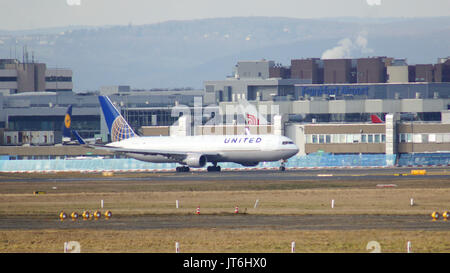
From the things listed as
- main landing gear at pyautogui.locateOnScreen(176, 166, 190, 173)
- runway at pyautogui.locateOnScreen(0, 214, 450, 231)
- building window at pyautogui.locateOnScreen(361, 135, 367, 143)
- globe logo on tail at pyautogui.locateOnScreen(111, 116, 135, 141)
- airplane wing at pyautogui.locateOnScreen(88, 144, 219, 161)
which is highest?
globe logo on tail at pyautogui.locateOnScreen(111, 116, 135, 141)

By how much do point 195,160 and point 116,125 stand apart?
60.1 feet

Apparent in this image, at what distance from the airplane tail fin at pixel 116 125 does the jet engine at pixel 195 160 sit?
1417 centimetres

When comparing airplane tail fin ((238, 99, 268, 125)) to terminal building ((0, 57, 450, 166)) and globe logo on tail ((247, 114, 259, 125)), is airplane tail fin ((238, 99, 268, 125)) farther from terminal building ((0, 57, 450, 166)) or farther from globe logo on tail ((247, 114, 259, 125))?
terminal building ((0, 57, 450, 166))

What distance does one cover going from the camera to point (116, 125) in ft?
393

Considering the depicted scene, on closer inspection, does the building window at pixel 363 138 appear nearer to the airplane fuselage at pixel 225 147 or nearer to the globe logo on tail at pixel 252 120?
the globe logo on tail at pixel 252 120

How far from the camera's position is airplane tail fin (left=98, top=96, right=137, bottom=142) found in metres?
119

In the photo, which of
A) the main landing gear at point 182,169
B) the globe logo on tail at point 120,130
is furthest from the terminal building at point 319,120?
the main landing gear at point 182,169

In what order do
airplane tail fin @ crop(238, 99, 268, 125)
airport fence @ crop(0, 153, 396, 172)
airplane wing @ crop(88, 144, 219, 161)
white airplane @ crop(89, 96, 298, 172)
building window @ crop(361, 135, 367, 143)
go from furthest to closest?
airplane tail fin @ crop(238, 99, 268, 125)
building window @ crop(361, 135, 367, 143)
airport fence @ crop(0, 153, 396, 172)
airplane wing @ crop(88, 144, 219, 161)
white airplane @ crop(89, 96, 298, 172)

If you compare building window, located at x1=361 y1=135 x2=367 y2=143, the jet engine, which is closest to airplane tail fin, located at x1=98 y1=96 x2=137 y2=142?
the jet engine

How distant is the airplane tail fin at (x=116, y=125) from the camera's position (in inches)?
4685

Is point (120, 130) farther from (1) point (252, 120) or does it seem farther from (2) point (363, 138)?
(2) point (363, 138)

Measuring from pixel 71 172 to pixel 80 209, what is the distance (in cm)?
5794

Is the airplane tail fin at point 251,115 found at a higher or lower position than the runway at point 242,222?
higher
